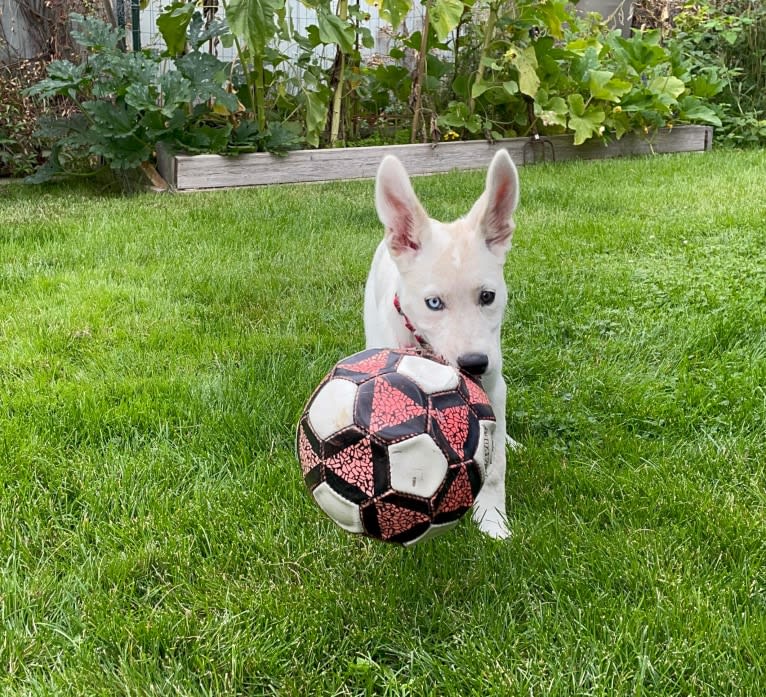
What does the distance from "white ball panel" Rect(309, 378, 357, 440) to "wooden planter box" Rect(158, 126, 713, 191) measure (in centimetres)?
628

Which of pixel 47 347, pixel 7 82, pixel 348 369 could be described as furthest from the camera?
pixel 7 82

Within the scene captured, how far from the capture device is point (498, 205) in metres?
2.70

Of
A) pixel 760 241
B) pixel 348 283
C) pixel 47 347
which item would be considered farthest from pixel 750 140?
pixel 47 347

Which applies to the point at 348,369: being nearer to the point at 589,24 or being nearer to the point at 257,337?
the point at 257,337

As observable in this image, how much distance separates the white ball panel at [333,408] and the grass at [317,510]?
19.3 inches

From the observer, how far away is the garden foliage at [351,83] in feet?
24.8

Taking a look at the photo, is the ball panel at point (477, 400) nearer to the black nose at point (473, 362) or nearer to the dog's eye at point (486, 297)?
the black nose at point (473, 362)

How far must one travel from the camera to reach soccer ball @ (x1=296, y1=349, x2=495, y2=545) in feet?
6.19

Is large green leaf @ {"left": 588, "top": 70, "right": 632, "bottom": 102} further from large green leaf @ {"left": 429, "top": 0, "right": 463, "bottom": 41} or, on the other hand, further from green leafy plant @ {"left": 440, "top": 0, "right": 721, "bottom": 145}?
large green leaf @ {"left": 429, "top": 0, "right": 463, "bottom": 41}

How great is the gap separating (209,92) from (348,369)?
6.32 meters

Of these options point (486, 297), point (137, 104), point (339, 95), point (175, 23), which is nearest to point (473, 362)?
point (486, 297)

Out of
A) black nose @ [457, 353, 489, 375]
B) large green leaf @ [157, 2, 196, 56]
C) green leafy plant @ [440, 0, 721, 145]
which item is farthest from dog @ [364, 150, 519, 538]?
green leafy plant @ [440, 0, 721, 145]

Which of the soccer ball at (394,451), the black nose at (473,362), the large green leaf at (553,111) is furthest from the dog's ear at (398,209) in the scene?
the large green leaf at (553,111)

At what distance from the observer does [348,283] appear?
492 cm
